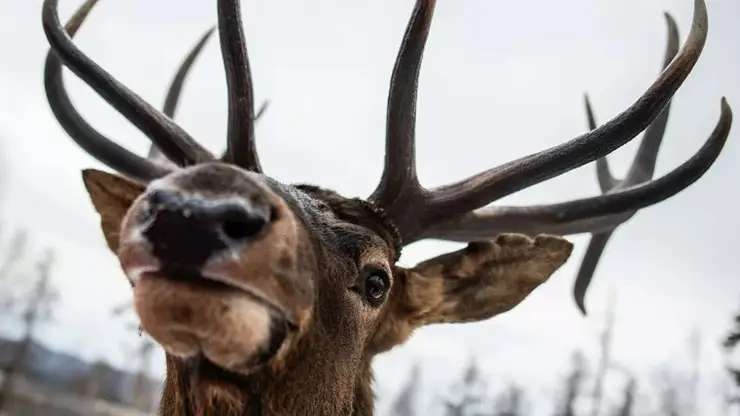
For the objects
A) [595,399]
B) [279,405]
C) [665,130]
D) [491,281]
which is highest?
[595,399]

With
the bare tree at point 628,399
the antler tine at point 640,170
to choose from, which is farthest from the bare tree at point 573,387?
the antler tine at point 640,170

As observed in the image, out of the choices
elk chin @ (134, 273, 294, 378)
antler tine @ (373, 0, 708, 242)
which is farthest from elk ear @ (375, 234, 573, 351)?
elk chin @ (134, 273, 294, 378)

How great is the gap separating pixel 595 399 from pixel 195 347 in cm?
3228

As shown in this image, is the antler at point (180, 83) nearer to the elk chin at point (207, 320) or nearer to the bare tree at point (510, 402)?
the elk chin at point (207, 320)

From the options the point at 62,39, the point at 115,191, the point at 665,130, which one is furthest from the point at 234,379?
the point at 665,130

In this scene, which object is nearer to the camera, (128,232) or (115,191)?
(128,232)

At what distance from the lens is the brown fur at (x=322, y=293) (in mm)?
2104

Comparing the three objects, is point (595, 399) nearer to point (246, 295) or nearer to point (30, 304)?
point (30, 304)

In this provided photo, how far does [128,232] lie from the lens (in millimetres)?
2113

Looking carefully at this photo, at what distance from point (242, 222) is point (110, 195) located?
2.18 m

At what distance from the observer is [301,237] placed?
2.42m

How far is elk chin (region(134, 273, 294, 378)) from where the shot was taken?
79.9 inches

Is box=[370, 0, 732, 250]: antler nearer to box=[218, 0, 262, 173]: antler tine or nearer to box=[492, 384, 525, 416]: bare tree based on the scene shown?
box=[218, 0, 262, 173]: antler tine

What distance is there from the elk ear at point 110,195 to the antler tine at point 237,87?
52 centimetres
